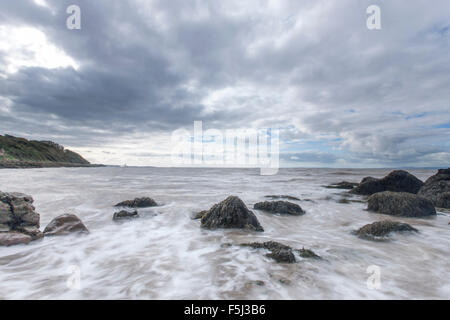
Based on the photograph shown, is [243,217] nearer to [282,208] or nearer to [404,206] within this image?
[282,208]

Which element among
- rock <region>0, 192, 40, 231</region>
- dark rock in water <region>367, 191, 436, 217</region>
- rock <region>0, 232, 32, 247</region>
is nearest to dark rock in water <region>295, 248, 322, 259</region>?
rock <region>0, 232, 32, 247</region>

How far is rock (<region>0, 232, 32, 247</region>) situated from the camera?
4.29 metres

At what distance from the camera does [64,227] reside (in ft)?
17.4

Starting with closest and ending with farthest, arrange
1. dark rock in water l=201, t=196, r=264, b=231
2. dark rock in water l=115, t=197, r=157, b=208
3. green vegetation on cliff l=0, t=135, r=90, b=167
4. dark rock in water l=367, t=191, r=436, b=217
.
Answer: dark rock in water l=201, t=196, r=264, b=231
dark rock in water l=367, t=191, r=436, b=217
dark rock in water l=115, t=197, r=157, b=208
green vegetation on cliff l=0, t=135, r=90, b=167

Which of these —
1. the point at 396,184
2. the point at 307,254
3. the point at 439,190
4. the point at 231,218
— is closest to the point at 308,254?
the point at 307,254

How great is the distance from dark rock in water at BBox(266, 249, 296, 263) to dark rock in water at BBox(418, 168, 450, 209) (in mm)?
9475

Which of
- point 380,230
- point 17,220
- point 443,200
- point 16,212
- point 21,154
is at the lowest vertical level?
point 380,230

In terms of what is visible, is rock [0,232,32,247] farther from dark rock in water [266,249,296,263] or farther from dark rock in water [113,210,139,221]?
dark rock in water [266,249,296,263]

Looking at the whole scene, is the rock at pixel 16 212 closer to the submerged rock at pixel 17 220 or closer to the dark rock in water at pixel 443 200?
the submerged rock at pixel 17 220

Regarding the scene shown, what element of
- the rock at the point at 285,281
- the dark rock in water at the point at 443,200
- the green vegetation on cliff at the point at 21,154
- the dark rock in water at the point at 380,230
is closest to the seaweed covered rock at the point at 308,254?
the rock at the point at 285,281

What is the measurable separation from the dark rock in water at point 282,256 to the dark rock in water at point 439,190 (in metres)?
9.48

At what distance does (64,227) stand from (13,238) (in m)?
0.96
